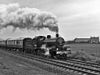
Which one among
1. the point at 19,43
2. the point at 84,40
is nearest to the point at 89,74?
the point at 19,43

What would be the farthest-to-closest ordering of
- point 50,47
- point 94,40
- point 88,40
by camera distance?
point 94,40
point 88,40
point 50,47

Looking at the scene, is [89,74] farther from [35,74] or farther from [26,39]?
[26,39]

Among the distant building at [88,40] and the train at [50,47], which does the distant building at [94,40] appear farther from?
the train at [50,47]

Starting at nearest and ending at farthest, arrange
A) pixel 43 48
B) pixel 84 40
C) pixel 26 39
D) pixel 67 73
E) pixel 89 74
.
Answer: pixel 89 74 → pixel 67 73 → pixel 43 48 → pixel 26 39 → pixel 84 40

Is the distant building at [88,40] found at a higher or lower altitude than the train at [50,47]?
higher

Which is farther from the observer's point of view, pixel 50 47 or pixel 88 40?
pixel 88 40

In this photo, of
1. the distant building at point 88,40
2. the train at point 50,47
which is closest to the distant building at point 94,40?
the distant building at point 88,40

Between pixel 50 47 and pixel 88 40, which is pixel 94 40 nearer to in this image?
pixel 88 40

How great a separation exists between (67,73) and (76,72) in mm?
804

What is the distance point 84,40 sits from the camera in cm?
14612

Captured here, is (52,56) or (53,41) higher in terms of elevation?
(53,41)

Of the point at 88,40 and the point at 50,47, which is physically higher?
the point at 88,40

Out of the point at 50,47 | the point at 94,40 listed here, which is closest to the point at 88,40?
the point at 94,40

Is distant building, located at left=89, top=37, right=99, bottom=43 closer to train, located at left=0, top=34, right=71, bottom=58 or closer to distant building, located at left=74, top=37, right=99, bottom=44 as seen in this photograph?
distant building, located at left=74, top=37, right=99, bottom=44
